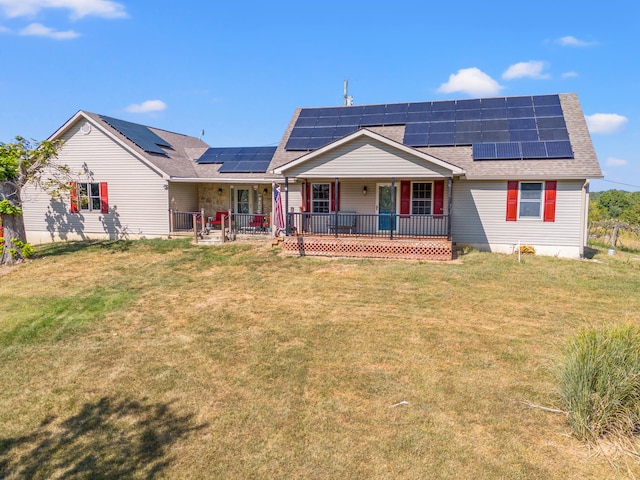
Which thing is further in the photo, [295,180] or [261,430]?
[295,180]

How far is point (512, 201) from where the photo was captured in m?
14.9

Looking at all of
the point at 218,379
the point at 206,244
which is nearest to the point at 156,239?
the point at 206,244

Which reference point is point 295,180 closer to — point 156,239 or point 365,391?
point 156,239

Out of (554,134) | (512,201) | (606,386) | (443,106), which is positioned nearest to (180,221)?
(443,106)

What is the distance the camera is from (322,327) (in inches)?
317

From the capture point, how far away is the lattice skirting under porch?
45.4 ft

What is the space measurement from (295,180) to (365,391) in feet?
39.4

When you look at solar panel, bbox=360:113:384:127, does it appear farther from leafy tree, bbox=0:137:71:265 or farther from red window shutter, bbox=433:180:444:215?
leafy tree, bbox=0:137:71:265

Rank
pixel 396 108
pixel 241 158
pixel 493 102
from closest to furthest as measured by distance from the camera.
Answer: pixel 493 102 < pixel 396 108 < pixel 241 158

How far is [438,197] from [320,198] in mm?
4613

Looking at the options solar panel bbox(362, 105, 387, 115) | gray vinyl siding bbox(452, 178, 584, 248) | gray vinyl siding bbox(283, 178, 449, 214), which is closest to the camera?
gray vinyl siding bbox(452, 178, 584, 248)

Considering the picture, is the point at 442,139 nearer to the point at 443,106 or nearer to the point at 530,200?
the point at 443,106

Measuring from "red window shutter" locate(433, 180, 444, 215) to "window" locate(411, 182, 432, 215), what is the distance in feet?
0.63

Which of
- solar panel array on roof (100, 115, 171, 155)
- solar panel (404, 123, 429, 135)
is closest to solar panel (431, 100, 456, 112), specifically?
solar panel (404, 123, 429, 135)
